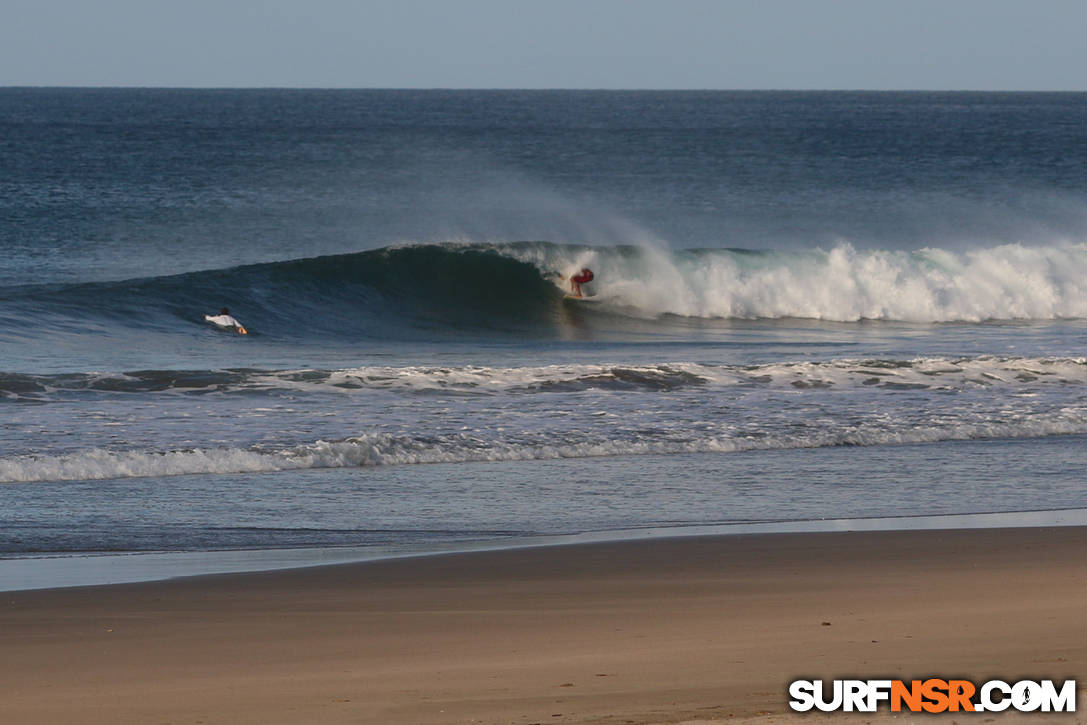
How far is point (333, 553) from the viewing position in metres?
7.84

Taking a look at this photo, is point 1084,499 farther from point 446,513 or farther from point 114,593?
point 114,593

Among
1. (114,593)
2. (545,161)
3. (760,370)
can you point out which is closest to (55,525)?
(114,593)

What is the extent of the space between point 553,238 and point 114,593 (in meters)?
25.4

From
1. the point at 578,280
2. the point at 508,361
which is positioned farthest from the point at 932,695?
the point at 578,280

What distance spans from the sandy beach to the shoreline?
9.9 inches

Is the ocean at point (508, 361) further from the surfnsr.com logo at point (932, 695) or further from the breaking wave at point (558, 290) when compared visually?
the surfnsr.com logo at point (932, 695)

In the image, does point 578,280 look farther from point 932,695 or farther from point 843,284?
point 932,695

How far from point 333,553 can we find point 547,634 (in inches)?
87.9

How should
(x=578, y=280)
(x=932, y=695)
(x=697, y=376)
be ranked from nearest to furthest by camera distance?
(x=932, y=695) < (x=697, y=376) < (x=578, y=280)

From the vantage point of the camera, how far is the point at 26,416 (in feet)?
40.0

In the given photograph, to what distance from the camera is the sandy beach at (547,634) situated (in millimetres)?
4949

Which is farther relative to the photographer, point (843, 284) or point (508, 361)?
point (843, 284)

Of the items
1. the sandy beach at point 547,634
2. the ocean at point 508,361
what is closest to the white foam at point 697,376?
the ocean at point 508,361

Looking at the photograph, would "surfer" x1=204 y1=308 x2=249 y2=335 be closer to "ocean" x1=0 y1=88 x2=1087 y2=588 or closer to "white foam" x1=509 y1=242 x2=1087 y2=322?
"ocean" x1=0 y1=88 x2=1087 y2=588
